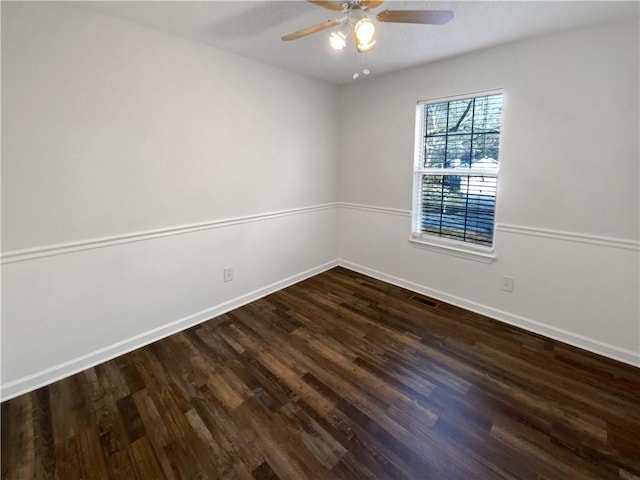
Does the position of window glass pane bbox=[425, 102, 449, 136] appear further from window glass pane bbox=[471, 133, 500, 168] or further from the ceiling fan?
the ceiling fan

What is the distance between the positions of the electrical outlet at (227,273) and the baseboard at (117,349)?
22 centimetres

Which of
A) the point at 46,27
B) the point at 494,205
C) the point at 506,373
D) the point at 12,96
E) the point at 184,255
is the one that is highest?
the point at 46,27

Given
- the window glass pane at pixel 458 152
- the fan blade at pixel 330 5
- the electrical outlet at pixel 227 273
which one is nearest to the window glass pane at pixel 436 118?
the window glass pane at pixel 458 152

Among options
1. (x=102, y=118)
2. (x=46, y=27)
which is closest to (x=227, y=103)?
(x=102, y=118)

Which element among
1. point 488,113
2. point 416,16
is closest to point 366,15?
point 416,16

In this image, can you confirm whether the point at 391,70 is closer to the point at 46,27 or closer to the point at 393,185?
the point at 393,185

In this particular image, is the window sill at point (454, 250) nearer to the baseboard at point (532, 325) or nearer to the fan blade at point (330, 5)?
the baseboard at point (532, 325)

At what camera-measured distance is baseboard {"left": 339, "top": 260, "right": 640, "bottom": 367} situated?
222 centimetres

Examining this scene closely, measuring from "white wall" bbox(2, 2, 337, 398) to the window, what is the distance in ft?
4.70

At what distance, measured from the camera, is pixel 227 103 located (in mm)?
2656

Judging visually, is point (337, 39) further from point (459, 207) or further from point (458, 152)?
point (459, 207)

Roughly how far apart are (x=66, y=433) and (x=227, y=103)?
2.50 meters

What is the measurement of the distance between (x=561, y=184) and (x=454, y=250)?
1001mm

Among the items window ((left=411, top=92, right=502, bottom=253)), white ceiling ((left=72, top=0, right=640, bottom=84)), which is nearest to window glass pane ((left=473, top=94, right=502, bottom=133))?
window ((left=411, top=92, right=502, bottom=253))
